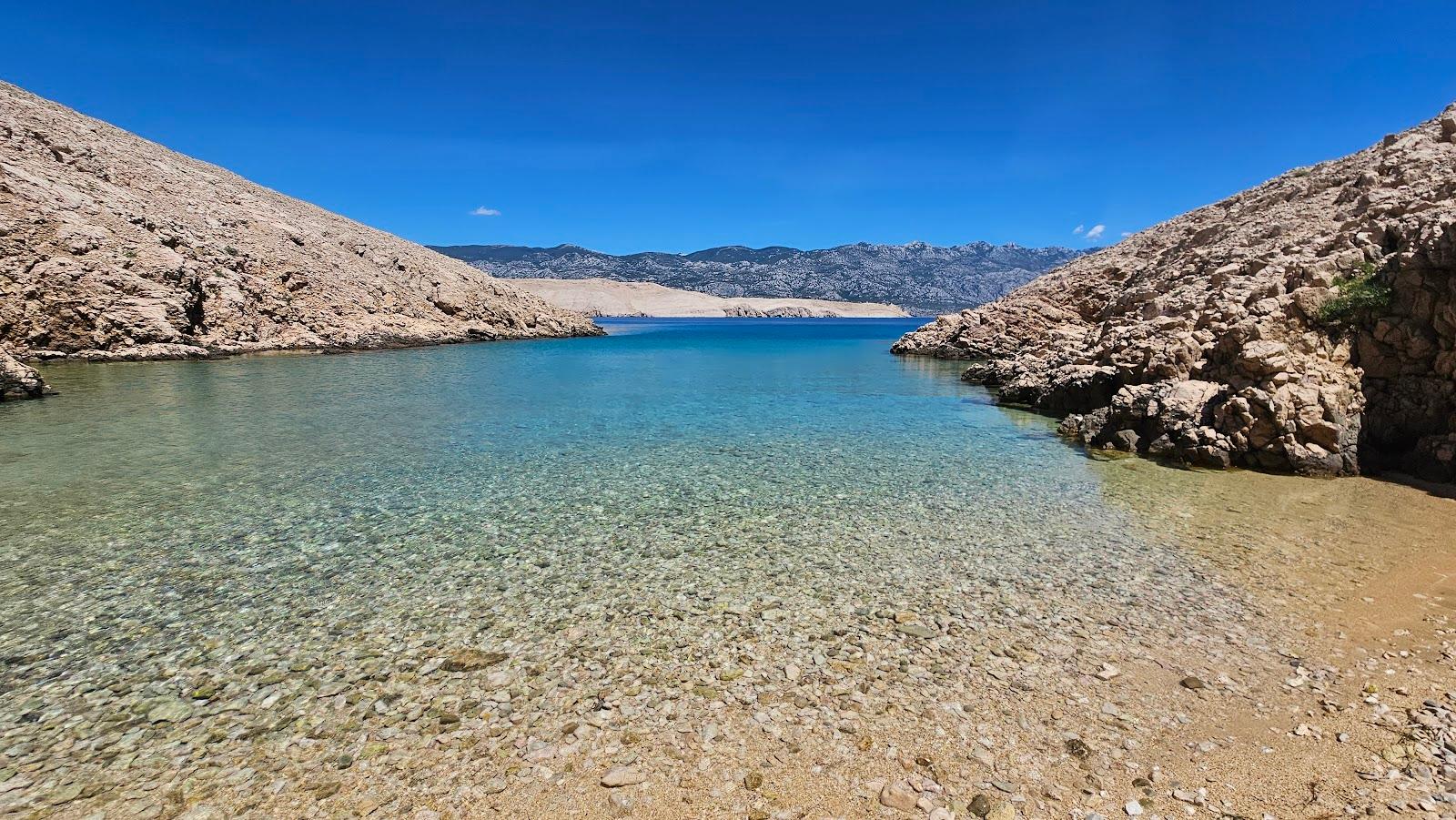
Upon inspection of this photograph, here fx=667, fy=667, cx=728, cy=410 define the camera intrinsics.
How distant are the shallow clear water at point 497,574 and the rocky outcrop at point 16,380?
500cm

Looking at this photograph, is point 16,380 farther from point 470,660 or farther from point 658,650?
point 658,650

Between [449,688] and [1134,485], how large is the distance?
38.2 feet

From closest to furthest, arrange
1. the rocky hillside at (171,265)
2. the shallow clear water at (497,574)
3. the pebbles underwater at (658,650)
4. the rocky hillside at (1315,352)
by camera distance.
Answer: the pebbles underwater at (658,650) < the shallow clear water at (497,574) < the rocky hillside at (1315,352) < the rocky hillside at (171,265)

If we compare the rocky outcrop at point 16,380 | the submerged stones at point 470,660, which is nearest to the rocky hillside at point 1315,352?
the submerged stones at point 470,660

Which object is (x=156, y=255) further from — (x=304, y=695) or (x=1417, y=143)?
(x=1417, y=143)

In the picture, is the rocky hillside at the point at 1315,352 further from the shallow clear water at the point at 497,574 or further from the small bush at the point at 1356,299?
the shallow clear water at the point at 497,574

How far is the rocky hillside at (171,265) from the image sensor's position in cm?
3359

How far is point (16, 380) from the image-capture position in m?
20.6

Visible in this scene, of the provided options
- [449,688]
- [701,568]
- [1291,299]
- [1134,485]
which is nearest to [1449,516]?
[1134,485]

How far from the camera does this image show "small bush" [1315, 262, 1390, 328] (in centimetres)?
1295

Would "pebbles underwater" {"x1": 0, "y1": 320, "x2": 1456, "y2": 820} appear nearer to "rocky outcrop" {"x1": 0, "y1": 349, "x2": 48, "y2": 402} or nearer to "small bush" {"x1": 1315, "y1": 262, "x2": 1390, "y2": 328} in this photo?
"small bush" {"x1": 1315, "y1": 262, "x2": 1390, "y2": 328}

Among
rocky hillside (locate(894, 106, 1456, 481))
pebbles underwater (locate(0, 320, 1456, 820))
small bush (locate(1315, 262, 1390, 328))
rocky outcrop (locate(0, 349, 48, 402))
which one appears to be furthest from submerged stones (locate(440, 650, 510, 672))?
rocky outcrop (locate(0, 349, 48, 402))

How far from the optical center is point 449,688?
5.44 meters

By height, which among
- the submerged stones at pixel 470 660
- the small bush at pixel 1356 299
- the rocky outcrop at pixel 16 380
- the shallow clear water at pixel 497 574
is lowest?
the submerged stones at pixel 470 660
